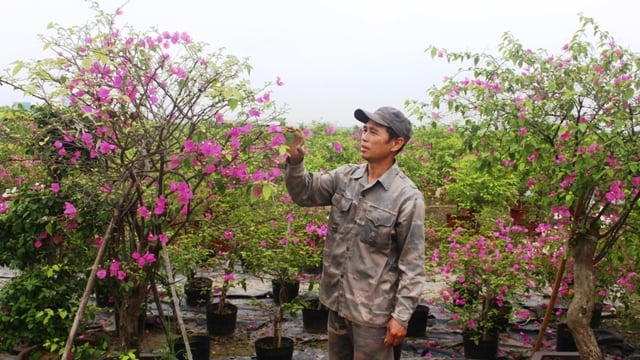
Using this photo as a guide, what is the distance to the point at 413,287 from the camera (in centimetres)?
234

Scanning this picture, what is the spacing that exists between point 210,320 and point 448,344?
2.01 metres

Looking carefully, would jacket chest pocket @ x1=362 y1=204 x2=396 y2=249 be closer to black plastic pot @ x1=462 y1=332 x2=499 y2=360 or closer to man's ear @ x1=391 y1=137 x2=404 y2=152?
man's ear @ x1=391 y1=137 x2=404 y2=152

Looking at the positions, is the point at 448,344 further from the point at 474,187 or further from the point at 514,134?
the point at 474,187

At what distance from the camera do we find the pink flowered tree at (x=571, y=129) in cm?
310

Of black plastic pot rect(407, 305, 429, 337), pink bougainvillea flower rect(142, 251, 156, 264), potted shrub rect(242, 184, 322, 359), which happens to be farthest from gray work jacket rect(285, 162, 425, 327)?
black plastic pot rect(407, 305, 429, 337)

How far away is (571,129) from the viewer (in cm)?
306

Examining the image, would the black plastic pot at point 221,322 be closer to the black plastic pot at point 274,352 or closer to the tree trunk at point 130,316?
the black plastic pot at point 274,352

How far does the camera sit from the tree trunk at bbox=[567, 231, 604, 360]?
11.7 ft

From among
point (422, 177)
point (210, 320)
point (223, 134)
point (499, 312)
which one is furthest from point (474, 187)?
point (223, 134)

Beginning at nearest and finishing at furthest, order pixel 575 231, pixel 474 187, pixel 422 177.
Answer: pixel 575 231 → pixel 474 187 → pixel 422 177

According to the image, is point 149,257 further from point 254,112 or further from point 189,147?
point 254,112

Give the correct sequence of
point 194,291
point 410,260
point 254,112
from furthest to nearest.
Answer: point 194,291 < point 254,112 < point 410,260

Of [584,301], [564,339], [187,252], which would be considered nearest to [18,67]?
[187,252]

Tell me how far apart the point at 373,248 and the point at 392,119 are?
0.56 metres
